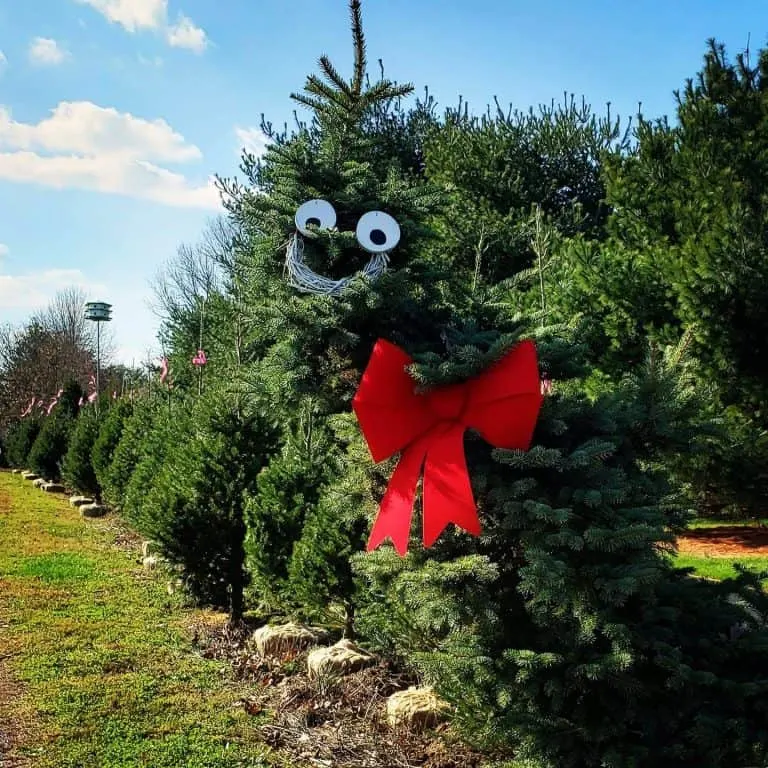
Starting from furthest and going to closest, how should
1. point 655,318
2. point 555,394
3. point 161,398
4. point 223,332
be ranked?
point 161,398 → point 223,332 → point 655,318 → point 555,394

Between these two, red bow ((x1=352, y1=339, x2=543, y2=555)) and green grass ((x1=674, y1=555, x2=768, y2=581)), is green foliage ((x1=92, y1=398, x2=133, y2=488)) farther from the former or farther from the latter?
red bow ((x1=352, y1=339, x2=543, y2=555))

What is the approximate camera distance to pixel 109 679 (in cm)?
436

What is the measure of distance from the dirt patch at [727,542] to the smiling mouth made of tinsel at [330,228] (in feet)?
22.6

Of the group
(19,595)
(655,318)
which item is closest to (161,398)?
(19,595)

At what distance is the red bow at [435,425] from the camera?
2.86 metres

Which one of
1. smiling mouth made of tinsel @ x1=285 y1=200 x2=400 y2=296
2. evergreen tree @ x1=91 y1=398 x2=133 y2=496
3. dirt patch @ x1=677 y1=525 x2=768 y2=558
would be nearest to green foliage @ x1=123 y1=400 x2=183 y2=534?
evergreen tree @ x1=91 y1=398 x2=133 y2=496

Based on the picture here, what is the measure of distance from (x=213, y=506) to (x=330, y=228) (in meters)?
2.94

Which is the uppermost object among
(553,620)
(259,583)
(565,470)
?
(565,470)

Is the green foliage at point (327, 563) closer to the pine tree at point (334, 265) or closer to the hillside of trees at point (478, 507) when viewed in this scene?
the hillside of trees at point (478, 507)

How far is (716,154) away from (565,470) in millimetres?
8260

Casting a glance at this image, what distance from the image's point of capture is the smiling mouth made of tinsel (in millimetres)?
3354

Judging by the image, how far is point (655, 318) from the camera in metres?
10.4

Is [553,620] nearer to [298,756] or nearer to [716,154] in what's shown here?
[298,756]

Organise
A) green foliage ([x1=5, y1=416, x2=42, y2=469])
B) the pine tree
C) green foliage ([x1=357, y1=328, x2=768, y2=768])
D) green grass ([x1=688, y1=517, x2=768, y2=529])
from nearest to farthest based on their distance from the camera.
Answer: green foliage ([x1=357, y1=328, x2=768, y2=768]) → the pine tree → green grass ([x1=688, y1=517, x2=768, y2=529]) → green foliage ([x1=5, y1=416, x2=42, y2=469])
